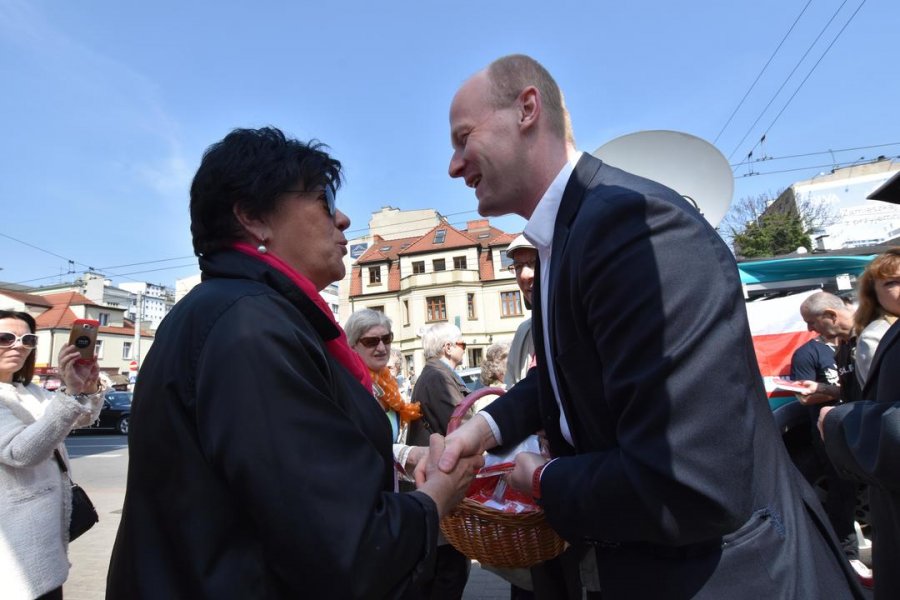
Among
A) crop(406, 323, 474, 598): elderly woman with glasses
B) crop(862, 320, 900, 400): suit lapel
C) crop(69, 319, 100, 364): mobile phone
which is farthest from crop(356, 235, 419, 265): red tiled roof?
crop(862, 320, 900, 400): suit lapel

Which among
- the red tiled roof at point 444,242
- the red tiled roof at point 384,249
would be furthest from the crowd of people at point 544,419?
the red tiled roof at point 384,249

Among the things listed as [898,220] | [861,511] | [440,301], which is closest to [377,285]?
[440,301]

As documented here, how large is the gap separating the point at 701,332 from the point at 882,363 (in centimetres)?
167

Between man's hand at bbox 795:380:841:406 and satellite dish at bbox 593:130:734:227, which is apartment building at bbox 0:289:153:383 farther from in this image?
man's hand at bbox 795:380:841:406

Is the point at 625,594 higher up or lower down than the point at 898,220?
lower down

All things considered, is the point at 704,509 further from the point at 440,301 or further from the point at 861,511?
the point at 440,301

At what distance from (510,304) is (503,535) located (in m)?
36.1

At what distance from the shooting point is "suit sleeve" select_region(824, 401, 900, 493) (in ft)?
5.90

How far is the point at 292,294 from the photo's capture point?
4.60ft

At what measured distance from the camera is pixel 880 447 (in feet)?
5.99

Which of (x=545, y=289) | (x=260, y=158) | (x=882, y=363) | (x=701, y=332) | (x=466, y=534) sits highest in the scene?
(x=260, y=158)

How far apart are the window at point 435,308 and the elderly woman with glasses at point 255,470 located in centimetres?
3649

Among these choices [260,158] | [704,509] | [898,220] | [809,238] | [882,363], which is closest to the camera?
[704,509]

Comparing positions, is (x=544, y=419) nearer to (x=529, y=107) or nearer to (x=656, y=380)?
(x=656, y=380)
